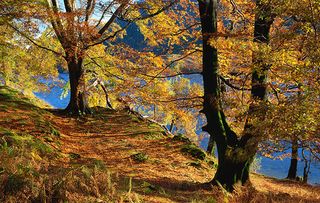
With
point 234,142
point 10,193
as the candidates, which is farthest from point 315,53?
point 10,193

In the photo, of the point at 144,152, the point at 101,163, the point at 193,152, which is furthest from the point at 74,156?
the point at 193,152

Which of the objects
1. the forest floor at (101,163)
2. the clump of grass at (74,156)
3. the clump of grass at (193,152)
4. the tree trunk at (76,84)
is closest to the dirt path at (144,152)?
the forest floor at (101,163)

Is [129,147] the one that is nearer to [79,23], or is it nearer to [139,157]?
[139,157]

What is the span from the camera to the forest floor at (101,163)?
4699 millimetres

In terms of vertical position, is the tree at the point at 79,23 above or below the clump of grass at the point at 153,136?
above

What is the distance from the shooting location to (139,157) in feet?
33.9

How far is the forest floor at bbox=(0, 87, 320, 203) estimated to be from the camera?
4.70 metres

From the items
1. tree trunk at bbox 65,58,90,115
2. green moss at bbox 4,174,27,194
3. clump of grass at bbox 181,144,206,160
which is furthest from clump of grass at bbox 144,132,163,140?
green moss at bbox 4,174,27,194

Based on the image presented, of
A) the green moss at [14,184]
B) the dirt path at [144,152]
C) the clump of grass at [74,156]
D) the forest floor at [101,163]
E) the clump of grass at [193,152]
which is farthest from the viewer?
the clump of grass at [193,152]

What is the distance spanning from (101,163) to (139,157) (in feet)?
8.13

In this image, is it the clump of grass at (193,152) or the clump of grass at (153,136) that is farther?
the clump of grass at (153,136)

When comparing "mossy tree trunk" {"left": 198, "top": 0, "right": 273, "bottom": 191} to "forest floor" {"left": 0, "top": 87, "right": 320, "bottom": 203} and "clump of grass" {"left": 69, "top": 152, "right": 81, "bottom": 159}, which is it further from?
"clump of grass" {"left": 69, "top": 152, "right": 81, "bottom": 159}

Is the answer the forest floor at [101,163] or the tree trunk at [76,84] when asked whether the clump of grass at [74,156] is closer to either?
the forest floor at [101,163]

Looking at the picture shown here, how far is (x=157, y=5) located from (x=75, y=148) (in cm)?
592
